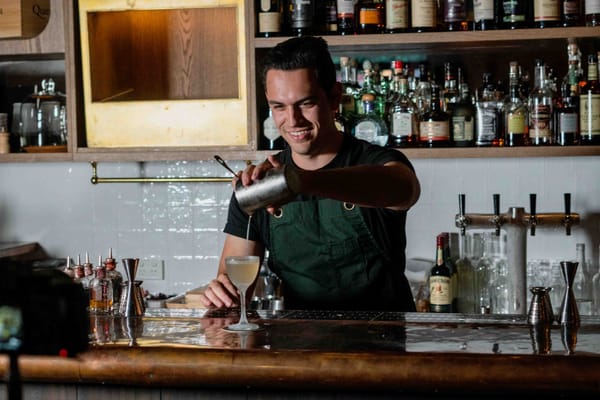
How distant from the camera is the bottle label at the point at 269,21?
3077mm

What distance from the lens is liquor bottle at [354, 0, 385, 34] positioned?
308 cm

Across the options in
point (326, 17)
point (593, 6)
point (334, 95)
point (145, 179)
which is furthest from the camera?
point (145, 179)

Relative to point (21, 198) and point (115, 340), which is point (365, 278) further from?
point (21, 198)

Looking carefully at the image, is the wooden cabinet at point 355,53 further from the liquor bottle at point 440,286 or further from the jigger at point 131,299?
the jigger at point 131,299

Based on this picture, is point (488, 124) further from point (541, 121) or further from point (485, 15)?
point (485, 15)

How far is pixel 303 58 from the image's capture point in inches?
95.0

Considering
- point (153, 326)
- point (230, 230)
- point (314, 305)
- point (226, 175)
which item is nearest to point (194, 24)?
point (226, 175)

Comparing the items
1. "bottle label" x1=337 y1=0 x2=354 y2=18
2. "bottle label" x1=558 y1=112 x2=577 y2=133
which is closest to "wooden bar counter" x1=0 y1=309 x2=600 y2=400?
"bottle label" x1=558 y1=112 x2=577 y2=133

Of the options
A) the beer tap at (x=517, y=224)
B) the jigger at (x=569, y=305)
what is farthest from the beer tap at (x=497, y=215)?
the jigger at (x=569, y=305)

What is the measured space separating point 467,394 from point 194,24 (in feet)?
6.80

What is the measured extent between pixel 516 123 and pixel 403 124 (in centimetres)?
38

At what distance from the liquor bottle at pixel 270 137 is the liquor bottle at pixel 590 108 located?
1015 mm

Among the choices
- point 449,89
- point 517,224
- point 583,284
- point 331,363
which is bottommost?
point 583,284

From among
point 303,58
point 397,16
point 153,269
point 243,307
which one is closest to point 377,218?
point 303,58
